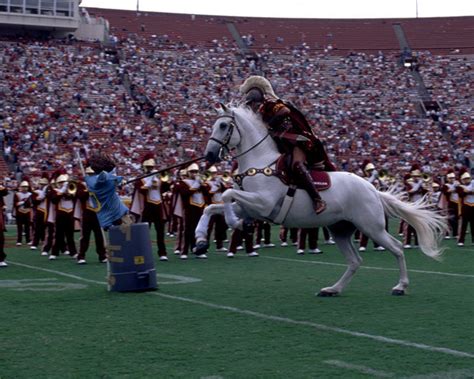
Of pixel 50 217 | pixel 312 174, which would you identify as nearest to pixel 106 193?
pixel 312 174

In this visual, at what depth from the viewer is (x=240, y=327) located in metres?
6.57

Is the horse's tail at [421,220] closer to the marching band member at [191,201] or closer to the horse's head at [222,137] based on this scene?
the horse's head at [222,137]

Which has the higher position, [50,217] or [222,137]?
[222,137]

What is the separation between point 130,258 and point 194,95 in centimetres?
3041

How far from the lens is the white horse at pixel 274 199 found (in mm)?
7871

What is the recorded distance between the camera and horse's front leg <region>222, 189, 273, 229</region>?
779 centimetres

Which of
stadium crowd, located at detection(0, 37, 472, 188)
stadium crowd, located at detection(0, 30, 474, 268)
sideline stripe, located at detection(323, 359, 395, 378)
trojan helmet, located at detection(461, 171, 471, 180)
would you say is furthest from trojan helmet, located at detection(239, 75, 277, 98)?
stadium crowd, located at detection(0, 37, 472, 188)

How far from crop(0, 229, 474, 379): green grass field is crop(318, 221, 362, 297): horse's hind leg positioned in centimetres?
14

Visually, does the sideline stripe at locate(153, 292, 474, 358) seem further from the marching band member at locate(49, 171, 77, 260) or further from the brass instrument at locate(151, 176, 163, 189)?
the marching band member at locate(49, 171, 77, 260)

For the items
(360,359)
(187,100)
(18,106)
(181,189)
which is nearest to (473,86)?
(187,100)

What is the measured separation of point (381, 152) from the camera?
36062 millimetres

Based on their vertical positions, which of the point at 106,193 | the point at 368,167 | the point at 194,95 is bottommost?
the point at 106,193

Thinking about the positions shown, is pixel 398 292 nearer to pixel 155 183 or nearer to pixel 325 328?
pixel 325 328

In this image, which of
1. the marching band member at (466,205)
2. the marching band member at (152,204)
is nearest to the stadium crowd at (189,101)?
the marching band member at (466,205)
